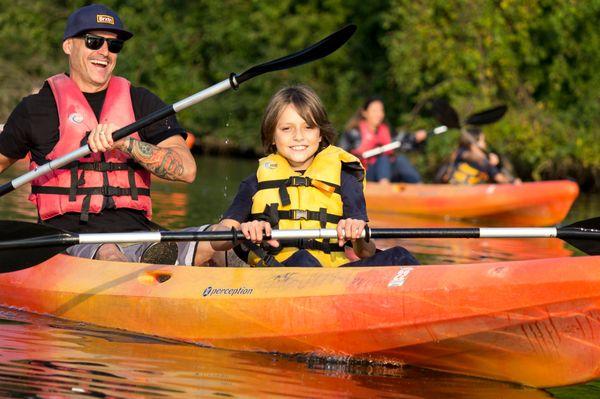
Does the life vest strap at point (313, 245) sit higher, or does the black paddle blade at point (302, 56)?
the black paddle blade at point (302, 56)

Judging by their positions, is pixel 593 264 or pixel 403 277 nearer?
pixel 593 264

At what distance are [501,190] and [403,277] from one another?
800cm

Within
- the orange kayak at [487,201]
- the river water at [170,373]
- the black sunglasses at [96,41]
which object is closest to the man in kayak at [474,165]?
the orange kayak at [487,201]

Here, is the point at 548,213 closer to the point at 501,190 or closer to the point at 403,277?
the point at 501,190

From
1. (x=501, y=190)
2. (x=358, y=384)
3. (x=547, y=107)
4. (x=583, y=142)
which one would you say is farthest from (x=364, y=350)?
(x=547, y=107)

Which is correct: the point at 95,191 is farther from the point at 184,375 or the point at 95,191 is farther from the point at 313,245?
the point at 184,375

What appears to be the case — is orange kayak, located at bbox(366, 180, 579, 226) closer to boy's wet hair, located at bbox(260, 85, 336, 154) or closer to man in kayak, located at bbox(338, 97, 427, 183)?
man in kayak, located at bbox(338, 97, 427, 183)

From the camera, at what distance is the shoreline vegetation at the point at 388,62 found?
19.3m

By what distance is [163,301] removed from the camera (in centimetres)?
567

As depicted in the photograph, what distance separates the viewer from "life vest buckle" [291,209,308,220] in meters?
5.79

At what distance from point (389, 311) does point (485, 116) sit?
987cm

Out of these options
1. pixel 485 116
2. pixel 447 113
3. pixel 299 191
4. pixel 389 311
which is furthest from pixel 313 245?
pixel 447 113

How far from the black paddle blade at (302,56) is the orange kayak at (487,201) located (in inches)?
269

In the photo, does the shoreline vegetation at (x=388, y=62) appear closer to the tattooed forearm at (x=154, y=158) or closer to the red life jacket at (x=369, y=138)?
the red life jacket at (x=369, y=138)
